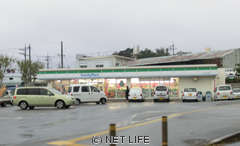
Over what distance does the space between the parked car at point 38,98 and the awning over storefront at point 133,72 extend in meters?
17.2

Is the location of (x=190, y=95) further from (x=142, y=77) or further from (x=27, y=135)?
(x=27, y=135)

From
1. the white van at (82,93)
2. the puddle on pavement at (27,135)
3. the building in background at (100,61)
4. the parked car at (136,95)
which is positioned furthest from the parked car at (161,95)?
the puddle on pavement at (27,135)

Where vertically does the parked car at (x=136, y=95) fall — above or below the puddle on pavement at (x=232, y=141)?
above

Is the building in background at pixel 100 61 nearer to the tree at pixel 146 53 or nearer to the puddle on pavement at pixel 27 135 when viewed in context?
the tree at pixel 146 53

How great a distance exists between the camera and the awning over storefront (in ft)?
130

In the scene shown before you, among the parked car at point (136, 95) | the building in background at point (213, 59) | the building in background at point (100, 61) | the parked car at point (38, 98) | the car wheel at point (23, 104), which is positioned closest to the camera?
the parked car at point (38, 98)

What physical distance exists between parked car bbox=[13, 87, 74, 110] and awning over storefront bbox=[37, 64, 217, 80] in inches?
676

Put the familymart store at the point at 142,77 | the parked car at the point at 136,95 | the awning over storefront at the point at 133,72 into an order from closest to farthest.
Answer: the parked car at the point at 136,95 < the awning over storefront at the point at 133,72 < the familymart store at the point at 142,77

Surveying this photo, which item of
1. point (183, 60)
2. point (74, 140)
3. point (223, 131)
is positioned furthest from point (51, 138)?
point (183, 60)

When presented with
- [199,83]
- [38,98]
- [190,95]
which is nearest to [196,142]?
[38,98]

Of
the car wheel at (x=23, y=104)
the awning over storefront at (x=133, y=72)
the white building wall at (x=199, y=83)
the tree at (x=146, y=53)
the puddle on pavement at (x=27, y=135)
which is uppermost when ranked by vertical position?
the tree at (x=146, y=53)

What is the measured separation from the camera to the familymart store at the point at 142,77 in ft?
131

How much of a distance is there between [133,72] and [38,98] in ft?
60.8

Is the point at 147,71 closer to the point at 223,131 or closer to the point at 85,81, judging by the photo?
the point at 85,81
